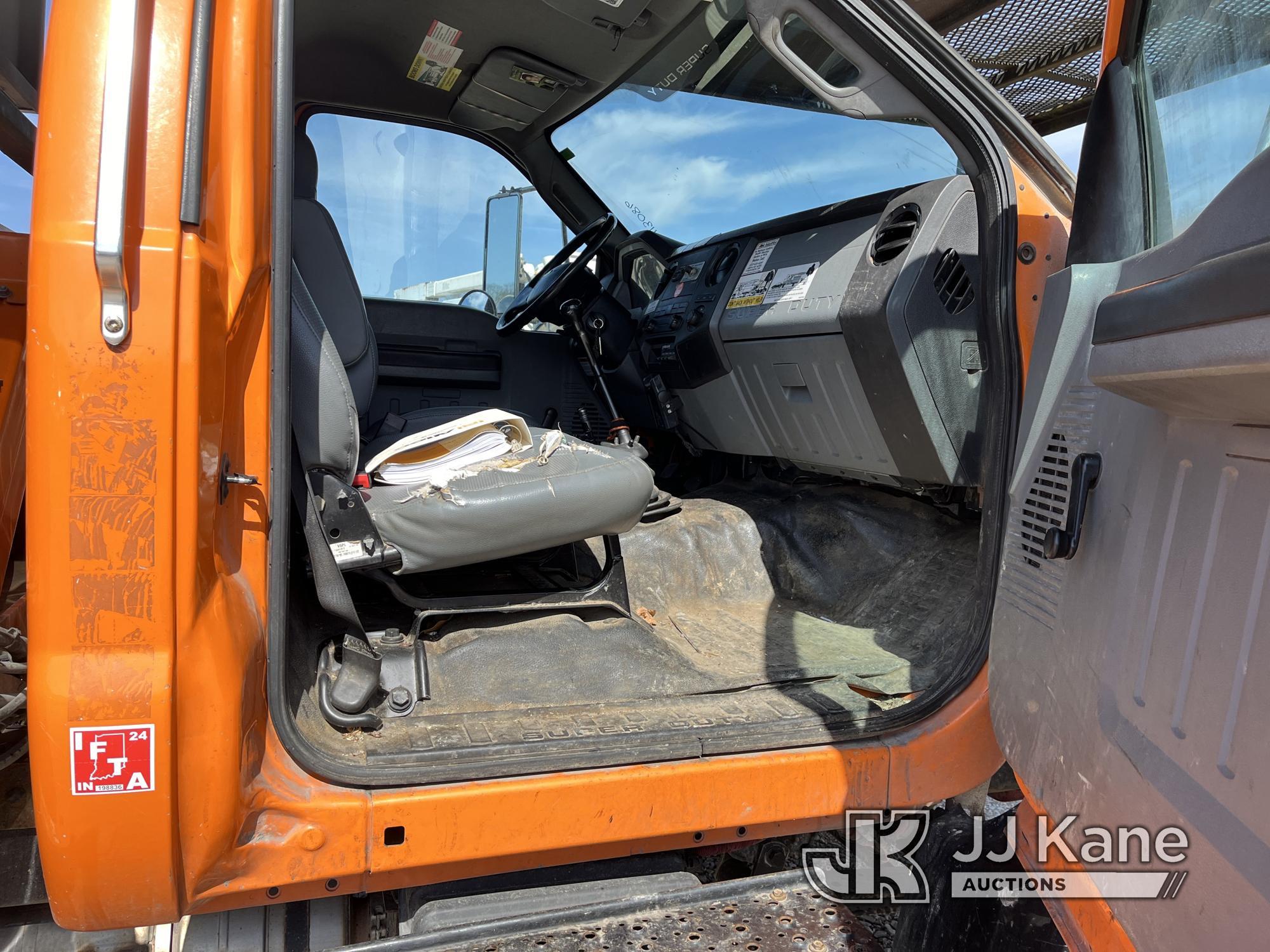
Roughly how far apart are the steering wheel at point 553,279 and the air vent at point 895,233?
3.39 feet

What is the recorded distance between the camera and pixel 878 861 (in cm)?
164

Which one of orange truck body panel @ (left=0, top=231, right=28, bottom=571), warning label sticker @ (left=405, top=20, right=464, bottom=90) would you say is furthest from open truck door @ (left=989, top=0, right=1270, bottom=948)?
warning label sticker @ (left=405, top=20, right=464, bottom=90)

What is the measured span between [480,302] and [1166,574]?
2.57 m

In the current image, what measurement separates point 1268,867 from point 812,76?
1395mm

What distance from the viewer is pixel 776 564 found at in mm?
2646

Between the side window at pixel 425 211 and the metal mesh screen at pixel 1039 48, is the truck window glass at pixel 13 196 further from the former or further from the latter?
the metal mesh screen at pixel 1039 48

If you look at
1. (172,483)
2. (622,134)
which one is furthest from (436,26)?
(172,483)

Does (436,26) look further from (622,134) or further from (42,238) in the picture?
(42,238)

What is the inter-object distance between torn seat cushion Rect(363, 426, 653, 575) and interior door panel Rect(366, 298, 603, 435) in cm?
106

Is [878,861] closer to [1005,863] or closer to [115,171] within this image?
[1005,863]

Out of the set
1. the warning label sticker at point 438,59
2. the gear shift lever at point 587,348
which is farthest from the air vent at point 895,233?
the warning label sticker at point 438,59

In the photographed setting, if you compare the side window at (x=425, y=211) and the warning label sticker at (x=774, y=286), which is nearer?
the warning label sticker at (x=774, y=286)

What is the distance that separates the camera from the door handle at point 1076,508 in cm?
118

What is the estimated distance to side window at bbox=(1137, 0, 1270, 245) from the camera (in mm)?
1027
